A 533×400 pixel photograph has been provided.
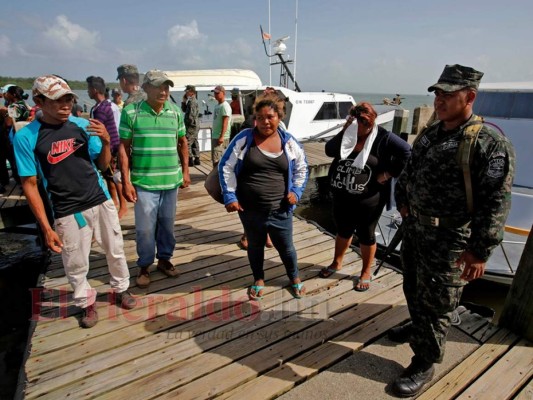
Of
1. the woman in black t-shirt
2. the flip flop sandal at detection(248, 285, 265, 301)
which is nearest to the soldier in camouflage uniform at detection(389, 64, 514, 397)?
the woman in black t-shirt

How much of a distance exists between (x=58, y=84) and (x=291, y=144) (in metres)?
1.81

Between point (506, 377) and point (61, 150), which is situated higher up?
point (61, 150)

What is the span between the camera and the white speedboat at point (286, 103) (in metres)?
10.4

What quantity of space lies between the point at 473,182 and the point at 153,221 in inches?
104

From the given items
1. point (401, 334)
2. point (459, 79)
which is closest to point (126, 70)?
point (459, 79)

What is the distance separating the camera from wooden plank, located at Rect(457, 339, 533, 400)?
2154 millimetres

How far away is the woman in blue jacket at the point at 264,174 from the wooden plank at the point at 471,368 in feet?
5.12

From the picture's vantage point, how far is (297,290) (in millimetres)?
3215

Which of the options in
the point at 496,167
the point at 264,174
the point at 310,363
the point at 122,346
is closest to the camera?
the point at 496,167

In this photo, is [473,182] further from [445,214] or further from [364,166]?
[364,166]

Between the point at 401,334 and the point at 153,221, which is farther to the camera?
the point at 153,221

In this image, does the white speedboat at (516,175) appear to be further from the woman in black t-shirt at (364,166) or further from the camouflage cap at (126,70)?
the camouflage cap at (126,70)

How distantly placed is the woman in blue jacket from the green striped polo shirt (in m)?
0.57

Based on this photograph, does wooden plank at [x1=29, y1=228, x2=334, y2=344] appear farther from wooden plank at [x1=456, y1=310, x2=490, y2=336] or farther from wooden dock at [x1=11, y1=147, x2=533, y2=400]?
wooden plank at [x1=456, y1=310, x2=490, y2=336]
